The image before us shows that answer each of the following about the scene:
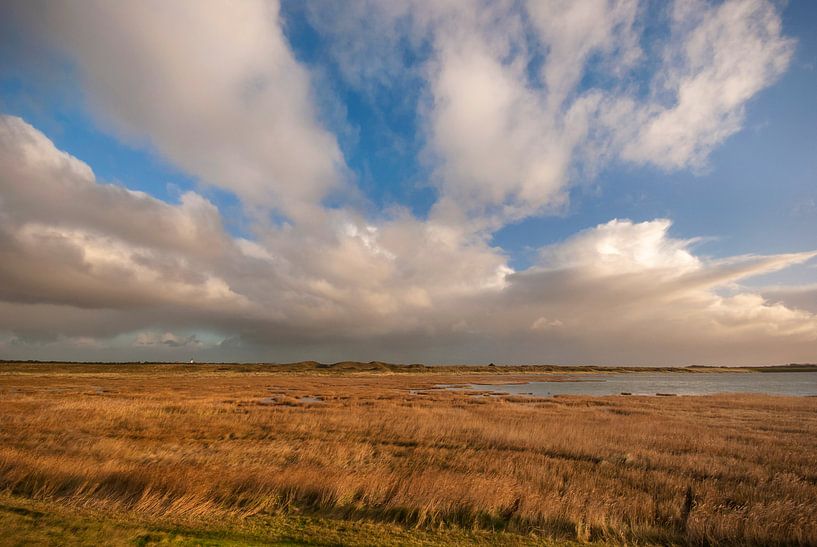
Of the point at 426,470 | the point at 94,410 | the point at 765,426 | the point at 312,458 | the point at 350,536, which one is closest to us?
the point at 350,536

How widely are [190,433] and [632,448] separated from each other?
74.1 ft

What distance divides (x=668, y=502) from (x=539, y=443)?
28.9ft

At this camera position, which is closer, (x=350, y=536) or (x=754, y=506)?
(x=350, y=536)

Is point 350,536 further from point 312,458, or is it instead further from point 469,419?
point 469,419

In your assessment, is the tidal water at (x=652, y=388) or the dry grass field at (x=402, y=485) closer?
the dry grass field at (x=402, y=485)

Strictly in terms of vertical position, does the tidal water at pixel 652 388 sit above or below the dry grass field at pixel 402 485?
above

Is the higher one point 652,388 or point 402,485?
point 652,388

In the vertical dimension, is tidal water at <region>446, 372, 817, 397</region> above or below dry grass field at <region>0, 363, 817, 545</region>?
above

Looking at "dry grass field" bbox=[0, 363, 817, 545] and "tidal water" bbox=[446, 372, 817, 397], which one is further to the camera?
"tidal water" bbox=[446, 372, 817, 397]

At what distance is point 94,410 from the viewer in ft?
93.8

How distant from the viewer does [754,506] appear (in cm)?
1123

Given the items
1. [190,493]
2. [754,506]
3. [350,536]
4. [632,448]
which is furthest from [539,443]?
[190,493]

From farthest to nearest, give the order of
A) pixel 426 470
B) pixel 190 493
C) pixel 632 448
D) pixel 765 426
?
pixel 765 426
pixel 632 448
pixel 426 470
pixel 190 493

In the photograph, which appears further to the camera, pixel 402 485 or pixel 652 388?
pixel 652 388
